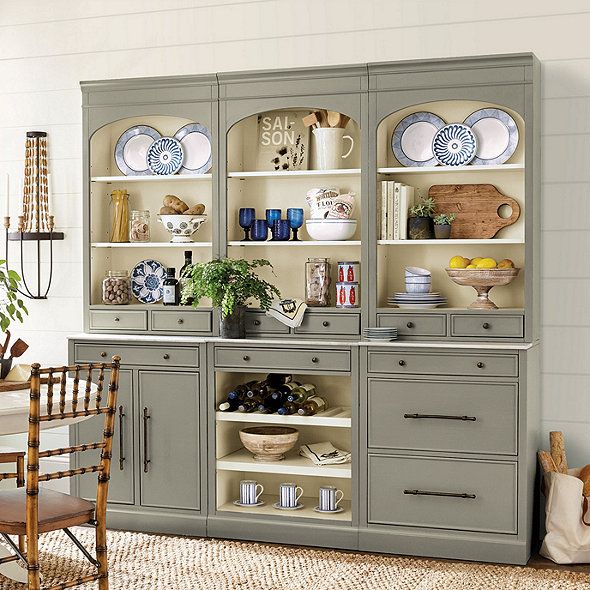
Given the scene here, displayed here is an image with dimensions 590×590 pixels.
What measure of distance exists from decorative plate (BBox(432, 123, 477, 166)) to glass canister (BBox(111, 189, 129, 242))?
61.7 inches

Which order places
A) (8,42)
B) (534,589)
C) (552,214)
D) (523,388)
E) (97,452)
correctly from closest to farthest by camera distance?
1. (534,589)
2. (523,388)
3. (552,214)
4. (97,452)
5. (8,42)

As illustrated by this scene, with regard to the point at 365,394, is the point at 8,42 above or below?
above

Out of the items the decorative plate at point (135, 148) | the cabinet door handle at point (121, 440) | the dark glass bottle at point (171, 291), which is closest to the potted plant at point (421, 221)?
the dark glass bottle at point (171, 291)

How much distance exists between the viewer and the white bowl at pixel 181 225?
4742mm

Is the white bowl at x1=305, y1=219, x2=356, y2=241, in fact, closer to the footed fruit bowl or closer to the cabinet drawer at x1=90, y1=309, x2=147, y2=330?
the footed fruit bowl

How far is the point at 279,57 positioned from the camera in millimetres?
4840

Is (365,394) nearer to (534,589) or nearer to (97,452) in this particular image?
(534,589)

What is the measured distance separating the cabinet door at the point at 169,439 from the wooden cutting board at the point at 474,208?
137 centimetres

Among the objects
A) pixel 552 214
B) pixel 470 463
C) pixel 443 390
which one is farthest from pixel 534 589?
pixel 552 214

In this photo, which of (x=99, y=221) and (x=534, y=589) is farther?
(x=99, y=221)

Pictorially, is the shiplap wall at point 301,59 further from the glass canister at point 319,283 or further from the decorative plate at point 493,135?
the glass canister at point 319,283

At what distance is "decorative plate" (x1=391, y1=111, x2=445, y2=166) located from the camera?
4477 millimetres

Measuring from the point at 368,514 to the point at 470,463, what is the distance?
507 millimetres

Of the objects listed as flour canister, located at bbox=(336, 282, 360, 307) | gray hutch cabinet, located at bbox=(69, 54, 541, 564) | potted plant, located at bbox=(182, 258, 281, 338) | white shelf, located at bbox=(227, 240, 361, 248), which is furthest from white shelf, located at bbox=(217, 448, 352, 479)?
white shelf, located at bbox=(227, 240, 361, 248)
